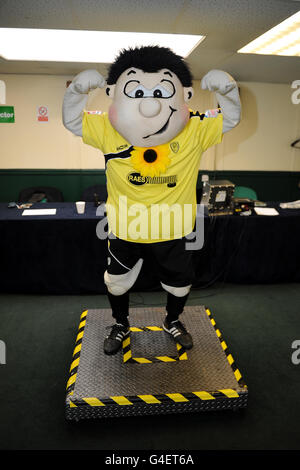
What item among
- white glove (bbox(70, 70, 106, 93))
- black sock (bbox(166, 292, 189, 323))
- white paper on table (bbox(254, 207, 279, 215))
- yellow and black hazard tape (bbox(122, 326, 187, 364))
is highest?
white glove (bbox(70, 70, 106, 93))

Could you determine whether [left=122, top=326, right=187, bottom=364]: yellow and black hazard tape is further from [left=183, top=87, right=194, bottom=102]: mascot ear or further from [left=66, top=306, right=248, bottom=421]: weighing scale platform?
[left=183, top=87, right=194, bottom=102]: mascot ear

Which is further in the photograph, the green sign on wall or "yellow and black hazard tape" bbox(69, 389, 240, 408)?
the green sign on wall

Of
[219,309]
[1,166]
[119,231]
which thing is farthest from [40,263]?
[1,166]

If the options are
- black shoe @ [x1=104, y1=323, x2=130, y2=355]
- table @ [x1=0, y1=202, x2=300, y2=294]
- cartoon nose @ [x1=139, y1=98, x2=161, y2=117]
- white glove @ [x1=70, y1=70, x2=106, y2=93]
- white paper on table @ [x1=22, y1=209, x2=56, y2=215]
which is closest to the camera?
cartoon nose @ [x1=139, y1=98, x2=161, y2=117]

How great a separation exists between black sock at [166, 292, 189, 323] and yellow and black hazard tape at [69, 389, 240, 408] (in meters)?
0.55

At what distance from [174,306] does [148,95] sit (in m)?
1.31

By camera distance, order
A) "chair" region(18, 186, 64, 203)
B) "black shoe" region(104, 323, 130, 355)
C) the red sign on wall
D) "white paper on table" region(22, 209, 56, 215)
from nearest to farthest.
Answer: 1. "black shoe" region(104, 323, 130, 355)
2. "white paper on table" region(22, 209, 56, 215)
3. "chair" region(18, 186, 64, 203)
4. the red sign on wall

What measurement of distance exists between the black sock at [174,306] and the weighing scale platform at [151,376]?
0.15 m

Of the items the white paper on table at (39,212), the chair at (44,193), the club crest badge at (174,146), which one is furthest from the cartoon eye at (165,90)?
the chair at (44,193)

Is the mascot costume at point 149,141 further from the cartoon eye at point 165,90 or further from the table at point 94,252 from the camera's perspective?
the table at point 94,252

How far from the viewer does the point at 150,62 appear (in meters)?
1.72

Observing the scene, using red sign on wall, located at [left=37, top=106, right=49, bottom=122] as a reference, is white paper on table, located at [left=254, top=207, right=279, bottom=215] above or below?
below

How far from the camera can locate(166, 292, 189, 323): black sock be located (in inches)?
87.2

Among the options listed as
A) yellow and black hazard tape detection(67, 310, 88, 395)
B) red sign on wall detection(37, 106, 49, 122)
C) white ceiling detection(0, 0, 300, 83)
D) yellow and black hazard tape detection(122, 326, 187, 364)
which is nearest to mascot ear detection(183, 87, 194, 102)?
white ceiling detection(0, 0, 300, 83)
